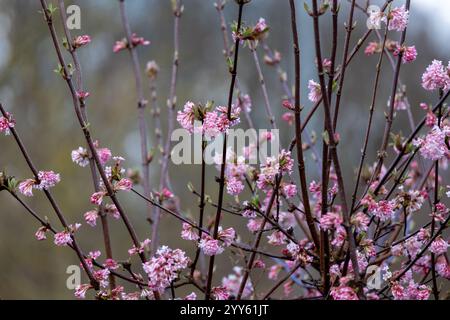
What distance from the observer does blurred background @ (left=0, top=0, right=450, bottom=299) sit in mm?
7164

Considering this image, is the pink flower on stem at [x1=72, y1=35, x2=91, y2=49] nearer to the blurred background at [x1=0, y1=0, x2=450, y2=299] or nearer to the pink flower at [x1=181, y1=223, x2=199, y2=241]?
the pink flower at [x1=181, y1=223, x2=199, y2=241]

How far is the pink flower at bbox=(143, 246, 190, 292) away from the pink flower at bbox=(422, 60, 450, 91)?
0.80 meters

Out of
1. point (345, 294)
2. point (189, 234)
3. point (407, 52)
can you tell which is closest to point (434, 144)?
point (407, 52)

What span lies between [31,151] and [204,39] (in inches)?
116

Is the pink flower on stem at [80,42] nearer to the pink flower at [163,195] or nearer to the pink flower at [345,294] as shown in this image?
the pink flower at [163,195]

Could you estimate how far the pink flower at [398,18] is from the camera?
61.7 inches

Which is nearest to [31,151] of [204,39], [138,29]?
[138,29]

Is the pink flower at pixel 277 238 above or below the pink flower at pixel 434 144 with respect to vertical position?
below

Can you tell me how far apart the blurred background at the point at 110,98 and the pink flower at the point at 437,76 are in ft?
16.8

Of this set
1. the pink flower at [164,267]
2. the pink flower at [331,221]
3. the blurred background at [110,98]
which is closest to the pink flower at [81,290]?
the pink flower at [164,267]

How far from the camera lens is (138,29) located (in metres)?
8.26

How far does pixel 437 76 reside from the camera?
1509mm

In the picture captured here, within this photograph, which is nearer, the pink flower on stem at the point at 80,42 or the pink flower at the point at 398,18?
the pink flower at the point at 398,18

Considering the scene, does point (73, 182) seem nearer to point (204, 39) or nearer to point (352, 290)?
point (204, 39)
